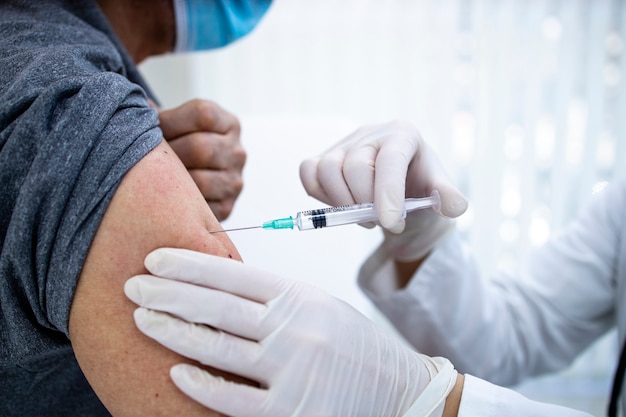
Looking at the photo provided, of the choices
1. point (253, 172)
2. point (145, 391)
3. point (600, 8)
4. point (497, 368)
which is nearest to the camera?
point (145, 391)

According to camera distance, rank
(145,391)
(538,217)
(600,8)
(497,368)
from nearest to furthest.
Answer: (145,391), (497,368), (600,8), (538,217)

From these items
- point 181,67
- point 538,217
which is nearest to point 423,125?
point 538,217

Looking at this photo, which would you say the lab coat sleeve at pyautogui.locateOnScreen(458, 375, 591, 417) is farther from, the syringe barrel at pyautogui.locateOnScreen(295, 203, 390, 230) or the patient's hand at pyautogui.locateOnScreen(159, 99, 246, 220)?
the patient's hand at pyautogui.locateOnScreen(159, 99, 246, 220)

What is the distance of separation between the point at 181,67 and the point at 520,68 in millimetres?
1771

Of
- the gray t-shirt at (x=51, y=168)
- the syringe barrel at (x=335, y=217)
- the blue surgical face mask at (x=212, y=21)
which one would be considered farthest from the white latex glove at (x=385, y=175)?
the blue surgical face mask at (x=212, y=21)

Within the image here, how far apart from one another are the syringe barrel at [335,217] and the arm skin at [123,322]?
0.22 meters

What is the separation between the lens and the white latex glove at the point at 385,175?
778mm

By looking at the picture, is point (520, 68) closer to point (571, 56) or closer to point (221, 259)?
point (571, 56)

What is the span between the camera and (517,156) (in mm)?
2697

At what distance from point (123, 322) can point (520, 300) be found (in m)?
1.26

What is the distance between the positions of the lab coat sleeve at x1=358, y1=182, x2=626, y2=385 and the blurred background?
1.11m

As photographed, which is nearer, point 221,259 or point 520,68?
point 221,259

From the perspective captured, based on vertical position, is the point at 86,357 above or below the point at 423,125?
above

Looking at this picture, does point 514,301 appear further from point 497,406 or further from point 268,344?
point 268,344
